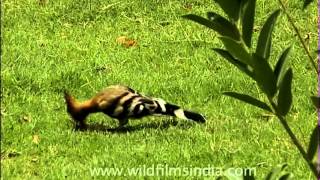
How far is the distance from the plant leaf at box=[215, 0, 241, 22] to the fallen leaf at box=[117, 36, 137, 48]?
5888mm

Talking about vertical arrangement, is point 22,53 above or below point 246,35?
above

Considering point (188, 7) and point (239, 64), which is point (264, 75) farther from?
point (188, 7)

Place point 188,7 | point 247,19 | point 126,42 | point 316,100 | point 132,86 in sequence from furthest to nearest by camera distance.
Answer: point 188,7 < point 126,42 < point 132,86 < point 247,19 < point 316,100

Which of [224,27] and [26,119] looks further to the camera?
[26,119]

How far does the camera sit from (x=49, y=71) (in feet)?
20.8

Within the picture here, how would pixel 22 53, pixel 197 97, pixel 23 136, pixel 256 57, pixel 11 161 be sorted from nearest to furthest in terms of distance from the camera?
pixel 256 57 → pixel 11 161 → pixel 23 136 → pixel 197 97 → pixel 22 53

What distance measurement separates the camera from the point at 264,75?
4.02ft

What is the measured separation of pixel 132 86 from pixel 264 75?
4.92 m

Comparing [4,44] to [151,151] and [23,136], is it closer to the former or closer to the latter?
[23,136]

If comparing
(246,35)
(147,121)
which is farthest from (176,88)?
(246,35)

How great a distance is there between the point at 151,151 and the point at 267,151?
0.87 meters

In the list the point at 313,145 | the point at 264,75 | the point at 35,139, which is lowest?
the point at 313,145

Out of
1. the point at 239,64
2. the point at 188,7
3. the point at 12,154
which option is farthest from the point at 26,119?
the point at 239,64

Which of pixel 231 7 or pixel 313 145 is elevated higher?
pixel 231 7
